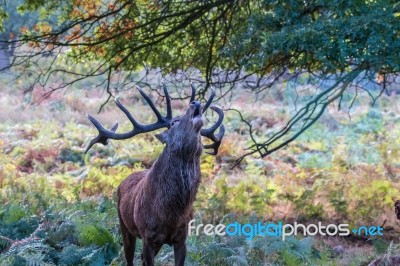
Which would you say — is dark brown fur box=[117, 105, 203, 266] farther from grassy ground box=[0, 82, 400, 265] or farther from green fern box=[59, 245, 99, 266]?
green fern box=[59, 245, 99, 266]

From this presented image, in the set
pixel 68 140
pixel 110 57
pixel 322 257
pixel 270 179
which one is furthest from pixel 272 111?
pixel 322 257

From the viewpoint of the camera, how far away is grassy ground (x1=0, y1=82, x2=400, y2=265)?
811 centimetres

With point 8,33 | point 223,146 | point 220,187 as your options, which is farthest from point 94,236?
point 223,146

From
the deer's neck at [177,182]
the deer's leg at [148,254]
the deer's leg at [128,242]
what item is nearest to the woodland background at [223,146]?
the deer's leg at [128,242]

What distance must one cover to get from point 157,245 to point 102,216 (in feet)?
11.5

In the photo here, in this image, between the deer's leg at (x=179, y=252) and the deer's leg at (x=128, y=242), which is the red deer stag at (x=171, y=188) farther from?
the deer's leg at (x=128, y=242)

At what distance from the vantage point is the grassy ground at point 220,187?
8.11 m

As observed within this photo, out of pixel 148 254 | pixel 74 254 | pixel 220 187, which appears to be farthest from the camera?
pixel 220 187

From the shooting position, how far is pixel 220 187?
40.4ft

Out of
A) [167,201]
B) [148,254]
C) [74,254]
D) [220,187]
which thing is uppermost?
[220,187]

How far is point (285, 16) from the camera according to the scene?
8234 mm

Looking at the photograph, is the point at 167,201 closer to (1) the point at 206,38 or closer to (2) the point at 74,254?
(2) the point at 74,254

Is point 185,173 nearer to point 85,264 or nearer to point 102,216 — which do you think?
point 85,264

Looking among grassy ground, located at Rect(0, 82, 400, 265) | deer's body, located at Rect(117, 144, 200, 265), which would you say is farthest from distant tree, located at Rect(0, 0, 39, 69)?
deer's body, located at Rect(117, 144, 200, 265)
